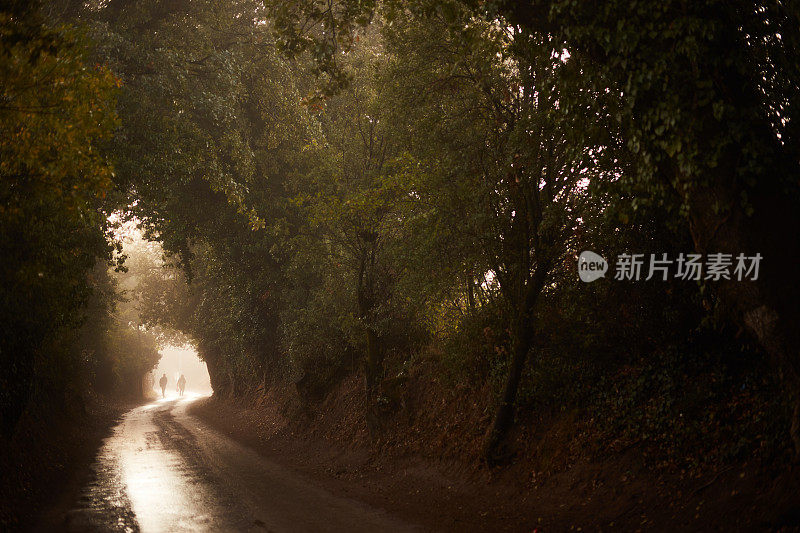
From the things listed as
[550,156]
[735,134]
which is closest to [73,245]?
[550,156]

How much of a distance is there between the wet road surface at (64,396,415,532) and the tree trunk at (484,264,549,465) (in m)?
2.56

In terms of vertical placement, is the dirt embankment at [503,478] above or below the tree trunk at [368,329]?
below

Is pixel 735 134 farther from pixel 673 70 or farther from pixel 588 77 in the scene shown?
pixel 588 77

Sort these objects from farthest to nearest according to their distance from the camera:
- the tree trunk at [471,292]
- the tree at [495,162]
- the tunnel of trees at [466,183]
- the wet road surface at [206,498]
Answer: the tree trunk at [471,292] → the tree at [495,162] → the wet road surface at [206,498] → the tunnel of trees at [466,183]

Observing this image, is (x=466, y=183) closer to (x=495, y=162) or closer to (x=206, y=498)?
(x=495, y=162)

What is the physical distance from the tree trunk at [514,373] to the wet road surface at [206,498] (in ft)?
8.39

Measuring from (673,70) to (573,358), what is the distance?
596cm

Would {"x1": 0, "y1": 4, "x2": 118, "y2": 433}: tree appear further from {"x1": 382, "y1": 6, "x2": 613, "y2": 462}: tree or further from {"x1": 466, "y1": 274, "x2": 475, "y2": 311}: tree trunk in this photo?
{"x1": 466, "y1": 274, "x2": 475, "y2": 311}: tree trunk

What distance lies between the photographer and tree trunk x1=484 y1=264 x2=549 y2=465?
10164 mm

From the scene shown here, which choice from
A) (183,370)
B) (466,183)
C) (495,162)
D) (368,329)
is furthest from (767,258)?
(183,370)

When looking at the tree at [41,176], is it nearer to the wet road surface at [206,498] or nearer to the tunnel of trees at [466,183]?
the tunnel of trees at [466,183]

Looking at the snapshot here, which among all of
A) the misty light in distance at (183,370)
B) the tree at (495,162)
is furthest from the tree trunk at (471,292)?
the misty light in distance at (183,370)

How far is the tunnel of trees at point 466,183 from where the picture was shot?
5852mm

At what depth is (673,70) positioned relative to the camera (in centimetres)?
585
